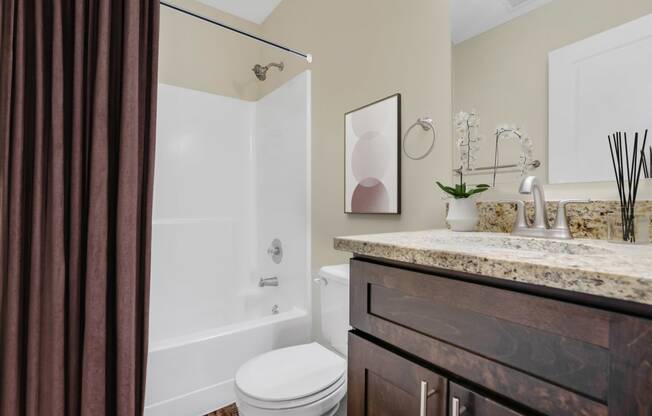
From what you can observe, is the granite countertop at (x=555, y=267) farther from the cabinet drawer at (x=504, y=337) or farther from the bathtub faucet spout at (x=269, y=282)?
the bathtub faucet spout at (x=269, y=282)

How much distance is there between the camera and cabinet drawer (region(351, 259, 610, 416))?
0.44 m

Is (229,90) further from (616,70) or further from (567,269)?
(567,269)

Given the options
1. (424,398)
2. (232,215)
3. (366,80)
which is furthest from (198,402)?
(366,80)

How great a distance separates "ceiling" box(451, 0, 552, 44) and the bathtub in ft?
5.31

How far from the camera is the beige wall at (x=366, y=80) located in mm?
1313

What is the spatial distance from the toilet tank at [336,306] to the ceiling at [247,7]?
6.71ft

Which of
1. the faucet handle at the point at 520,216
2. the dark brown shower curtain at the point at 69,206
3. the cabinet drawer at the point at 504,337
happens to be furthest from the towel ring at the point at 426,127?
the dark brown shower curtain at the point at 69,206

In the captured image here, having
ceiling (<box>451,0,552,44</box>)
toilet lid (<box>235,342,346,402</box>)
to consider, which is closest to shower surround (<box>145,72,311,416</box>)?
toilet lid (<box>235,342,346,402</box>)

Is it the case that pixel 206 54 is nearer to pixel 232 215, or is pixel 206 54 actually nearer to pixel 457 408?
pixel 232 215

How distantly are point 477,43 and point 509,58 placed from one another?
0.15 m

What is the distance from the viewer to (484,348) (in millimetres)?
553

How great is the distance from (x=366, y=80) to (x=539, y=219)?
1.03 meters

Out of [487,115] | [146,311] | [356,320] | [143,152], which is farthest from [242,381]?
[487,115]

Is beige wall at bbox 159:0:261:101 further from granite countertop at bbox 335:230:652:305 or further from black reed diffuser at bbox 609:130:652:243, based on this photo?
black reed diffuser at bbox 609:130:652:243
